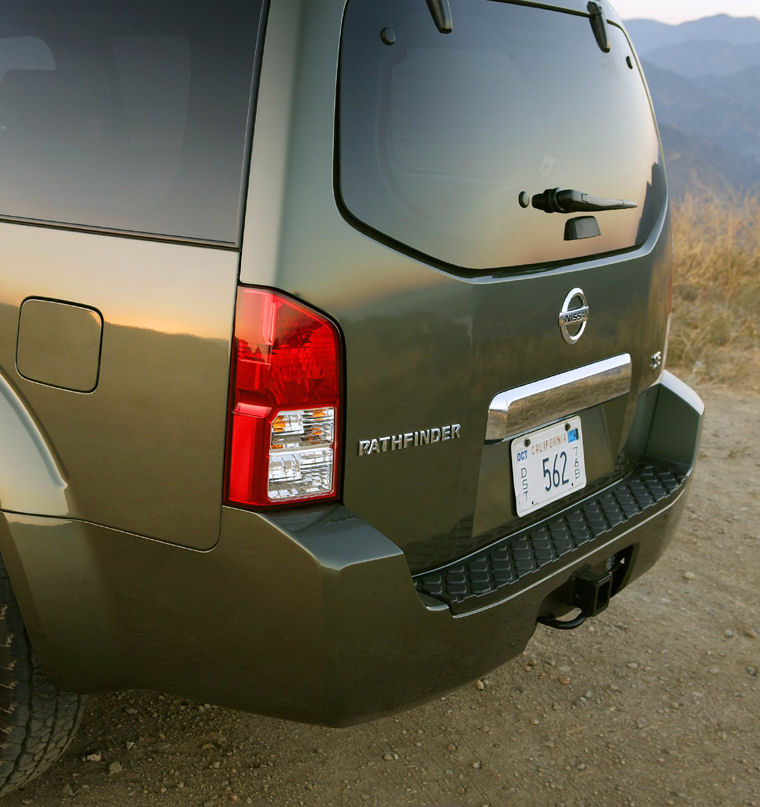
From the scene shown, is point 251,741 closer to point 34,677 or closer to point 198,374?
point 34,677

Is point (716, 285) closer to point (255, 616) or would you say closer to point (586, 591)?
point (586, 591)

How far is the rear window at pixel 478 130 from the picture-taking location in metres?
1.53

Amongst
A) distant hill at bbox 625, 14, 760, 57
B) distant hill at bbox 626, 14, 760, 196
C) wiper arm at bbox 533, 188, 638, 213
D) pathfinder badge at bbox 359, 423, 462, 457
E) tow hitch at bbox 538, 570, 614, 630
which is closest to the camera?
pathfinder badge at bbox 359, 423, 462, 457

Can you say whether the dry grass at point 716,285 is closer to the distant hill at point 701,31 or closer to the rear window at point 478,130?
the rear window at point 478,130

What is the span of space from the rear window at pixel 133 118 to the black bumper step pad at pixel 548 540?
808 mm

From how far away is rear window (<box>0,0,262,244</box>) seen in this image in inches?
58.4

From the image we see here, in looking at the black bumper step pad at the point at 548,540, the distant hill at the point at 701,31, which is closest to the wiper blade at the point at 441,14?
the black bumper step pad at the point at 548,540

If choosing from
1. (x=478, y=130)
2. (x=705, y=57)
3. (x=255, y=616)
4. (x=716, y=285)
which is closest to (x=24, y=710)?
(x=255, y=616)

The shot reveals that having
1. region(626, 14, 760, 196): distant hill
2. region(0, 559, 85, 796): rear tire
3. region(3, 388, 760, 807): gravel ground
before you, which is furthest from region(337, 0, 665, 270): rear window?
region(626, 14, 760, 196): distant hill

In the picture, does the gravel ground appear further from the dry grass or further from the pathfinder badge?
the dry grass

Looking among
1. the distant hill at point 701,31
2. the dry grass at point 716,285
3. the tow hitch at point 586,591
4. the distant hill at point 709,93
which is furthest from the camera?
the distant hill at point 701,31

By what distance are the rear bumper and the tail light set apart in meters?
0.06

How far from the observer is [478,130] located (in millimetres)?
1708

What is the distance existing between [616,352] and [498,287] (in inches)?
21.3
